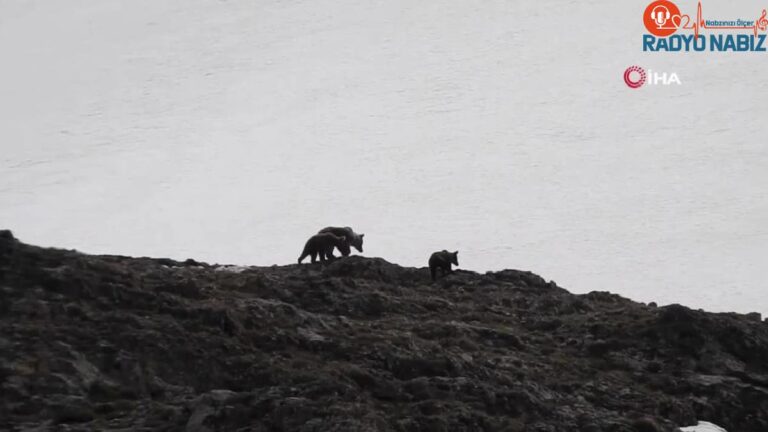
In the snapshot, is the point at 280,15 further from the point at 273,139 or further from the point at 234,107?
the point at 273,139

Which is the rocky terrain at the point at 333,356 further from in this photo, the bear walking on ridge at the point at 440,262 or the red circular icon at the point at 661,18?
the red circular icon at the point at 661,18

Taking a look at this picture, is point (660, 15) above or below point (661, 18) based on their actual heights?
above

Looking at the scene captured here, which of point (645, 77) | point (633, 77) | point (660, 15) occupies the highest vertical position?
point (660, 15)

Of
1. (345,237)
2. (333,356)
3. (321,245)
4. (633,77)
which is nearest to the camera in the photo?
(333,356)

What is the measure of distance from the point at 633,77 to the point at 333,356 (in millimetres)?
77210

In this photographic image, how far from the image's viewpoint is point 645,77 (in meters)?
87.9

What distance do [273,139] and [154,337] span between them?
233 ft

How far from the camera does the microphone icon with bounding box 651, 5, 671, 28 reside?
9319cm

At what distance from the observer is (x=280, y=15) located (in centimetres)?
10362

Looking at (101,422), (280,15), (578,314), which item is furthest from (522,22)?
(101,422)
